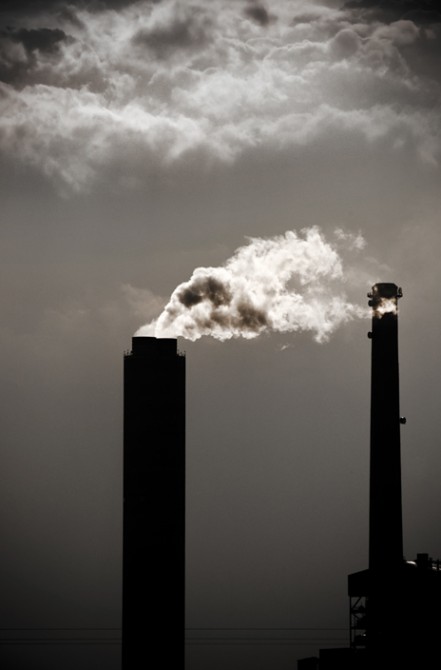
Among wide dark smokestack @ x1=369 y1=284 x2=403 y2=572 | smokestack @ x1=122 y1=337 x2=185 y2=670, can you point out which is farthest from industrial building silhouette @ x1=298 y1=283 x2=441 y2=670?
smokestack @ x1=122 y1=337 x2=185 y2=670

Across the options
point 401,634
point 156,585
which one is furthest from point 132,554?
point 401,634

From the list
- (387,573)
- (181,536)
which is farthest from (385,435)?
(181,536)

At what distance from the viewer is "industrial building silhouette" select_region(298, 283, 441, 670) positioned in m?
70.9

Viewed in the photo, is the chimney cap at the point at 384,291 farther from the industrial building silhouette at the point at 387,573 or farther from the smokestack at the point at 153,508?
the smokestack at the point at 153,508

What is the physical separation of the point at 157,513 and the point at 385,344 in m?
13.8

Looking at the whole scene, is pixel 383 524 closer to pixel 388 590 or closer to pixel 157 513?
pixel 388 590

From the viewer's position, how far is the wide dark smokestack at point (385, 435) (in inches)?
2854

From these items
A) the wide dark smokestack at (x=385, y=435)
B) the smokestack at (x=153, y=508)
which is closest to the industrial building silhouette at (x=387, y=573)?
the wide dark smokestack at (x=385, y=435)

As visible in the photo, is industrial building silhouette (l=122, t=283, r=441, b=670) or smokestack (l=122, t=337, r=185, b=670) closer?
industrial building silhouette (l=122, t=283, r=441, b=670)

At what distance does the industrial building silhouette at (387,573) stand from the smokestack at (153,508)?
7174 mm

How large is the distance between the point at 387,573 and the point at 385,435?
20.3 ft

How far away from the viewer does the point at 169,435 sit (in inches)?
3103

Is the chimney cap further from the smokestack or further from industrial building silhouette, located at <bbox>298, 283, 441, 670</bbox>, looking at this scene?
the smokestack

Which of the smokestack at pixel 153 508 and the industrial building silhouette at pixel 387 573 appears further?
the smokestack at pixel 153 508
